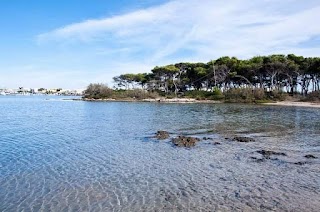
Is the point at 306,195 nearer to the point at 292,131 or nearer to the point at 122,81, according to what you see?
the point at 292,131

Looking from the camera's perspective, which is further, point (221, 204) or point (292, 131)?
point (292, 131)

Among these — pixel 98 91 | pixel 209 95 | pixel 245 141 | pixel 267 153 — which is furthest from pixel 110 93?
pixel 267 153

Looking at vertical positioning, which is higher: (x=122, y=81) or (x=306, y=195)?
(x=122, y=81)

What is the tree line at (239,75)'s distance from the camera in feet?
261

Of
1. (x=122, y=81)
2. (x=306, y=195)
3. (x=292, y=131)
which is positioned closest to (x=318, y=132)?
(x=292, y=131)

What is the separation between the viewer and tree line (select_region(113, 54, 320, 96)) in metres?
79.6

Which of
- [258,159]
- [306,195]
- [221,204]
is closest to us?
[221,204]

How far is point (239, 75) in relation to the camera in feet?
294

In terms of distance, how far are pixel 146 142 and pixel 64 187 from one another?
9977 mm

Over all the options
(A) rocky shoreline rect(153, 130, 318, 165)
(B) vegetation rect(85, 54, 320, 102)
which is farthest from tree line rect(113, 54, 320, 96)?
(A) rocky shoreline rect(153, 130, 318, 165)

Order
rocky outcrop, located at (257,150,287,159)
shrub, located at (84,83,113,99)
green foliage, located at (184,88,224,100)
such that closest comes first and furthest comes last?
rocky outcrop, located at (257,150,287,159)
green foliage, located at (184,88,224,100)
shrub, located at (84,83,113,99)

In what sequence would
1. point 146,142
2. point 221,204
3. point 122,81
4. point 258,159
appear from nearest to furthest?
point 221,204 → point 258,159 → point 146,142 → point 122,81

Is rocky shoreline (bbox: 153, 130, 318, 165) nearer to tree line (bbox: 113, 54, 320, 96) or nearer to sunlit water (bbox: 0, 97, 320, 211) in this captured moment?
sunlit water (bbox: 0, 97, 320, 211)

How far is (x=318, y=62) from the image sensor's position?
7412cm
